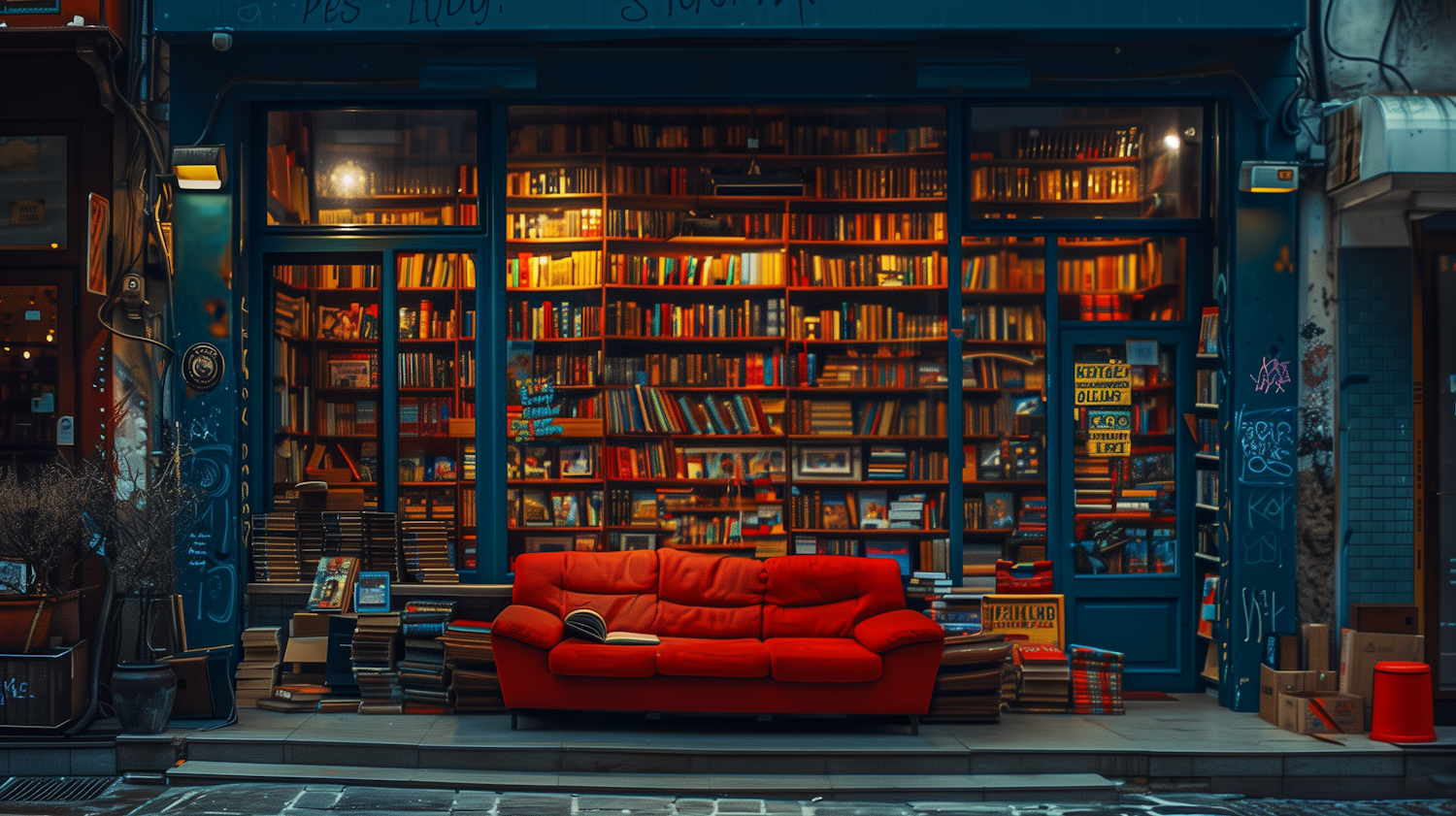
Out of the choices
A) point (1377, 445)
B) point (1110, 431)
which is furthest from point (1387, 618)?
point (1110, 431)

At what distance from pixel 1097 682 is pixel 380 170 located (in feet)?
17.3

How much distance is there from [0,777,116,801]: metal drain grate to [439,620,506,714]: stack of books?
66.3 inches

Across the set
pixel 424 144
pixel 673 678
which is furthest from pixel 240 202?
pixel 673 678

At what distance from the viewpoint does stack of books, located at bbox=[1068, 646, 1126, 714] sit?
5855mm

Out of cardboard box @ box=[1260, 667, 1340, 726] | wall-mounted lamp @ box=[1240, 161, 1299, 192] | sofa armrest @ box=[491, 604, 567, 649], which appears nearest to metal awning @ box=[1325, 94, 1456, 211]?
wall-mounted lamp @ box=[1240, 161, 1299, 192]

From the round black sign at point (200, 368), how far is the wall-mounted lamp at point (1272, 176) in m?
6.04

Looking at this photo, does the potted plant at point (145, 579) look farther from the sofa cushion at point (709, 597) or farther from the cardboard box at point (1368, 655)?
the cardboard box at point (1368, 655)

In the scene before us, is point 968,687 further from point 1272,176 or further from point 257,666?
point 257,666

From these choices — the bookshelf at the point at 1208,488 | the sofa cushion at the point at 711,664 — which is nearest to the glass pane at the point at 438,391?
the sofa cushion at the point at 711,664

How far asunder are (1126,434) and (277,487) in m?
5.33

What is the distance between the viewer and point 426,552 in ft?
20.9

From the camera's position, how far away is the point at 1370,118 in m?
5.59

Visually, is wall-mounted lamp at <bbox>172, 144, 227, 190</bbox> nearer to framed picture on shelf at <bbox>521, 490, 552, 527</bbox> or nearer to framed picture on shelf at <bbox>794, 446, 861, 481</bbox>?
framed picture on shelf at <bbox>521, 490, 552, 527</bbox>

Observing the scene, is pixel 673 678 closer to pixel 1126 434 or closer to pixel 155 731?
pixel 155 731
